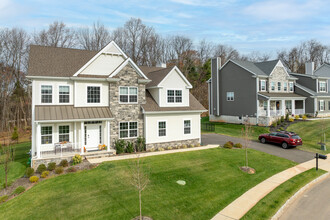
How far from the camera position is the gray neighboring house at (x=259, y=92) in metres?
30.9

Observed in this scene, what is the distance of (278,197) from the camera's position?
10.3 m

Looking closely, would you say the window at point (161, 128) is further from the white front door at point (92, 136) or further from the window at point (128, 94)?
the white front door at point (92, 136)

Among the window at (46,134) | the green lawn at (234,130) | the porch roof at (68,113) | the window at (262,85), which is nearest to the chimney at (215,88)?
the green lawn at (234,130)

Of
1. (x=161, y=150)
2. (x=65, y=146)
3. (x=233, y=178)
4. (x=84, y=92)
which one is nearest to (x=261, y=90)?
(x=161, y=150)

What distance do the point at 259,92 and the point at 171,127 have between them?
17.8m

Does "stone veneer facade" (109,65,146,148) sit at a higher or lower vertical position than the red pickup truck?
higher

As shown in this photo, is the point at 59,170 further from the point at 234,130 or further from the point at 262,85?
the point at 262,85

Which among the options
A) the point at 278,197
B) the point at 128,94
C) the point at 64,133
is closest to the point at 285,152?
the point at 278,197

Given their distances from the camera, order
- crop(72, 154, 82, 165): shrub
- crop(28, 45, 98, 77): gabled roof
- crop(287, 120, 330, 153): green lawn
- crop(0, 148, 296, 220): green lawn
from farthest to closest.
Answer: crop(287, 120, 330, 153): green lawn → crop(28, 45, 98, 77): gabled roof → crop(72, 154, 82, 165): shrub → crop(0, 148, 296, 220): green lawn

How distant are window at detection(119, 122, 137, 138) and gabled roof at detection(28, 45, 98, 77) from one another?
19.7 feet

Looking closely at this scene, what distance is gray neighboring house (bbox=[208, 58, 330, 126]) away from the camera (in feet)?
102

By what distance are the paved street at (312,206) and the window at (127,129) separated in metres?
12.8

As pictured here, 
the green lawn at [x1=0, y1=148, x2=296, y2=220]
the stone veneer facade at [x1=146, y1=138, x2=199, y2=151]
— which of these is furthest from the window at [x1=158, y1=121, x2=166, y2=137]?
the green lawn at [x1=0, y1=148, x2=296, y2=220]

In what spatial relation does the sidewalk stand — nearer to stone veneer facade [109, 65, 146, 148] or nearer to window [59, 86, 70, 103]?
stone veneer facade [109, 65, 146, 148]
